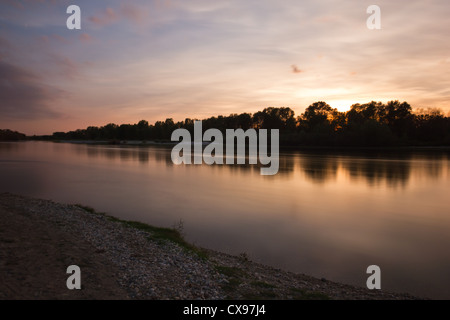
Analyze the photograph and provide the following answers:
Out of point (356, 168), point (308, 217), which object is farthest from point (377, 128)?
point (308, 217)

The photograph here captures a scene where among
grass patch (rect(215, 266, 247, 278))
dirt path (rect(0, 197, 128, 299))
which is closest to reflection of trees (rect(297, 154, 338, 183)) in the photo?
grass patch (rect(215, 266, 247, 278))

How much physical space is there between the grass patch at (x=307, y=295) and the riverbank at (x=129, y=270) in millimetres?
28

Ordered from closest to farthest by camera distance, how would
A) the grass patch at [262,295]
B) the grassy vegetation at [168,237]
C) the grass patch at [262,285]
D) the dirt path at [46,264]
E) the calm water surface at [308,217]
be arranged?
the dirt path at [46,264], the grass patch at [262,295], the grass patch at [262,285], the grassy vegetation at [168,237], the calm water surface at [308,217]

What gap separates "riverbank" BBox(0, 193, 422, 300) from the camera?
760 centimetres

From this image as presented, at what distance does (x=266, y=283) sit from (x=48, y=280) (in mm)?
6045

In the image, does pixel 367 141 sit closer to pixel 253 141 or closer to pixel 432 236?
pixel 253 141

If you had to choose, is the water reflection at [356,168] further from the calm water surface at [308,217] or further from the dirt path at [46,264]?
the dirt path at [46,264]

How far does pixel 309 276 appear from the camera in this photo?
10648mm

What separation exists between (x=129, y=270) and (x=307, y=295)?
5193 mm

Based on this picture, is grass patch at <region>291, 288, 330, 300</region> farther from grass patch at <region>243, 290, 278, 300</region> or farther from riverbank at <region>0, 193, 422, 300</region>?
grass patch at <region>243, 290, 278, 300</region>

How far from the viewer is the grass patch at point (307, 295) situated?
8180mm

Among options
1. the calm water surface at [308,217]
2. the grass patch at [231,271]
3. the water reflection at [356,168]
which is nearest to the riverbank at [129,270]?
the grass patch at [231,271]

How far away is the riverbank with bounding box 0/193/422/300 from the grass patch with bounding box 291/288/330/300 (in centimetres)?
3

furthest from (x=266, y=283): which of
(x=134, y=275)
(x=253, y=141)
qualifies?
(x=253, y=141)
